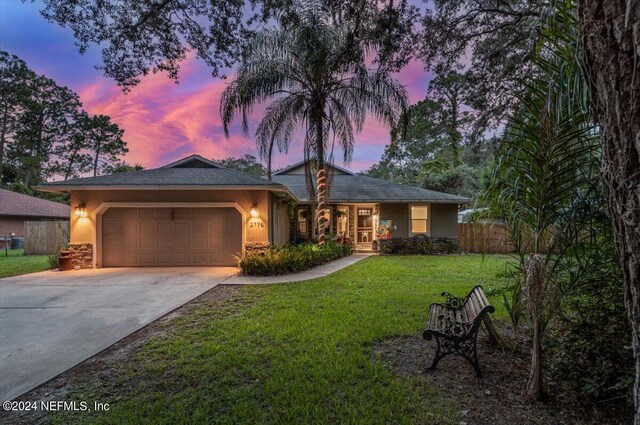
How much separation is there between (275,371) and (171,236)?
8.39 metres

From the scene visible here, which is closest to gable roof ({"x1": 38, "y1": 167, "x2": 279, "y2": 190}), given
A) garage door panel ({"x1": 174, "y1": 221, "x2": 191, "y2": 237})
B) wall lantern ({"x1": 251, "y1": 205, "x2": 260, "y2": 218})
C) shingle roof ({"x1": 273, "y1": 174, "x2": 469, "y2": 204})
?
wall lantern ({"x1": 251, "y1": 205, "x2": 260, "y2": 218})

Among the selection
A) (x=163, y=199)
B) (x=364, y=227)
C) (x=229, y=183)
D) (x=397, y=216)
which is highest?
(x=229, y=183)

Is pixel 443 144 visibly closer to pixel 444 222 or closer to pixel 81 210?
pixel 444 222

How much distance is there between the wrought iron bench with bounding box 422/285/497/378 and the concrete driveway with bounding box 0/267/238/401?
166 inches

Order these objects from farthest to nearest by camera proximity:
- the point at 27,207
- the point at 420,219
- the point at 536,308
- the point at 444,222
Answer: the point at 27,207 → the point at 420,219 → the point at 444,222 → the point at 536,308

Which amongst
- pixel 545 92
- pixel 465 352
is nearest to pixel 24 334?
pixel 465 352

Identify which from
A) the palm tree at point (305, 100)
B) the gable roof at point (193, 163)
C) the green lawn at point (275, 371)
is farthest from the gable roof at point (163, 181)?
the green lawn at point (275, 371)

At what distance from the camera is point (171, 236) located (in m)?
10.2

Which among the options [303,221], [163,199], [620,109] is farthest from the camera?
[303,221]

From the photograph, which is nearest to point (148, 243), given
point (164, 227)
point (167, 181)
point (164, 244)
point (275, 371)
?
point (164, 244)

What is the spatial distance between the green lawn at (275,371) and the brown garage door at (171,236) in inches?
177

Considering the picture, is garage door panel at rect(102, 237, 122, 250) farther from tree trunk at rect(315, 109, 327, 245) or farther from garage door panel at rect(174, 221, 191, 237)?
tree trunk at rect(315, 109, 327, 245)

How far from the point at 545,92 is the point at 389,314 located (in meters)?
3.88

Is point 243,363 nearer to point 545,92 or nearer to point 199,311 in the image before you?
point 199,311
